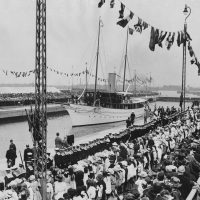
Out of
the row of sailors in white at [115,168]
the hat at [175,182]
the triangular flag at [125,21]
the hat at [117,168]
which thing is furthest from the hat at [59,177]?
the triangular flag at [125,21]

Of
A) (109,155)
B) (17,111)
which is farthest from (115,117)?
(109,155)

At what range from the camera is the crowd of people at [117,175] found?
8.87m

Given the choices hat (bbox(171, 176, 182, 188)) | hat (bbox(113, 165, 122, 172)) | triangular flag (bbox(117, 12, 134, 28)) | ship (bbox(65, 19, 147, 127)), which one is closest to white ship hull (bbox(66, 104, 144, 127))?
ship (bbox(65, 19, 147, 127))

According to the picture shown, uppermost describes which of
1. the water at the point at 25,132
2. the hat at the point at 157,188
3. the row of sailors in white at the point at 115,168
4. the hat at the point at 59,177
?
the hat at the point at 157,188

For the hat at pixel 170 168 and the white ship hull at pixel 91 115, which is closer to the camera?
the hat at pixel 170 168

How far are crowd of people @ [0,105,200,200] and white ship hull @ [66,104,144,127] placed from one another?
2424 cm

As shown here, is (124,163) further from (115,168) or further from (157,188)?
(157,188)

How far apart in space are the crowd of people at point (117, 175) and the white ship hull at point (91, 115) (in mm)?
24235

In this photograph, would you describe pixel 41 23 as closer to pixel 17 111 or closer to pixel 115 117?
pixel 115 117

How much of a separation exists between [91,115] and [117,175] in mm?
31791

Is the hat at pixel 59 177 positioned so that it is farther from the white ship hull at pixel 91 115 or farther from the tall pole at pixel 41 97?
the white ship hull at pixel 91 115

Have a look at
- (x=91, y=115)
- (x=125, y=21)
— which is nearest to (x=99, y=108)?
(x=91, y=115)

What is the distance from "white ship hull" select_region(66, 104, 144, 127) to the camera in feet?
140

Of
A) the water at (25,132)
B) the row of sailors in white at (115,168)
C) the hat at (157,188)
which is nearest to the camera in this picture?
the hat at (157,188)
